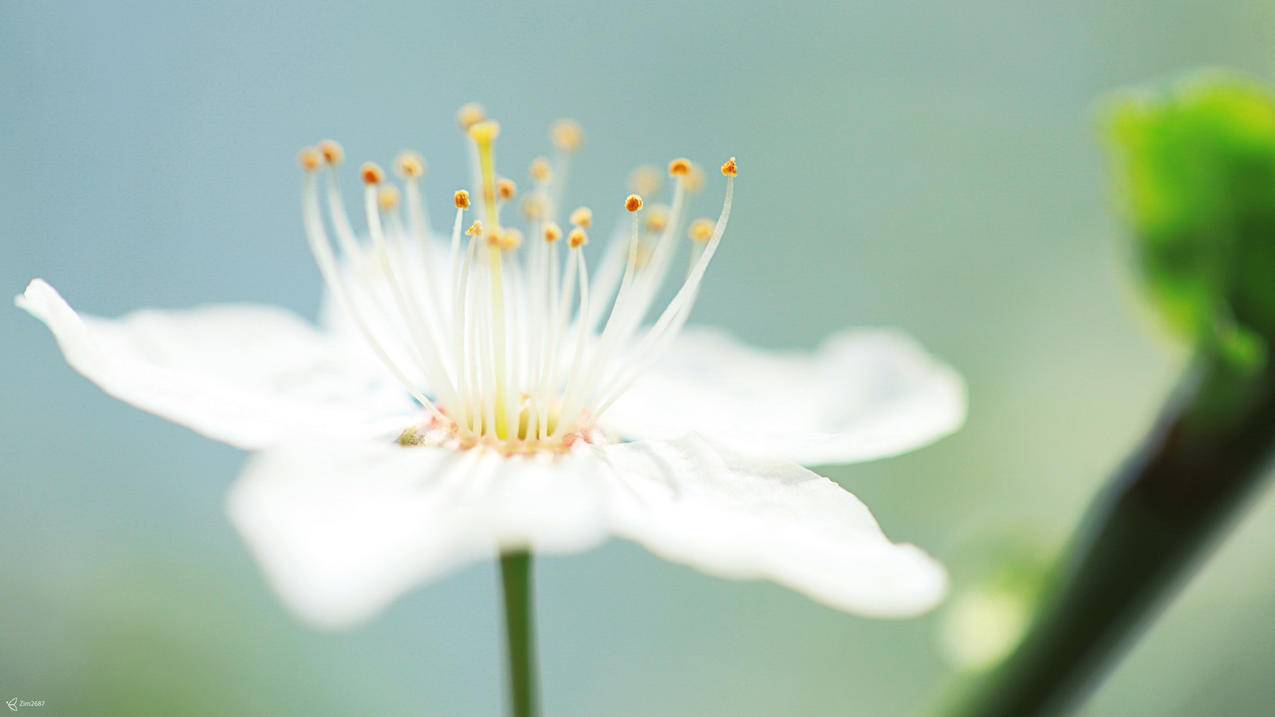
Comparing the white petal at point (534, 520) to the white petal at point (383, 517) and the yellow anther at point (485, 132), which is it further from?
the yellow anther at point (485, 132)

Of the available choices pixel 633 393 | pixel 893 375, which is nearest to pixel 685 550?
pixel 633 393

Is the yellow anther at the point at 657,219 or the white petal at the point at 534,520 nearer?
the white petal at the point at 534,520

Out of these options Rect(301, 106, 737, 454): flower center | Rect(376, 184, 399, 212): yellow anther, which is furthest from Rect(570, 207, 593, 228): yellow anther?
Rect(376, 184, 399, 212): yellow anther

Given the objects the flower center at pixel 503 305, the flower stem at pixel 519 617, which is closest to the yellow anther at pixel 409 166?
the flower center at pixel 503 305

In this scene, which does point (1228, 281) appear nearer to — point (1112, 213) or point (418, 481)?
point (1112, 213)

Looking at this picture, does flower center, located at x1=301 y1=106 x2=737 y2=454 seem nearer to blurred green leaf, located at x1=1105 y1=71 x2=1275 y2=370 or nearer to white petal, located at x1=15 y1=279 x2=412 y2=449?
white petal, located at x1=15 y1=279 x2=412 y2=449

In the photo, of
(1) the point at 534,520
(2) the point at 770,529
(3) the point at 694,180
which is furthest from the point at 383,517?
(3) the point at 694,180

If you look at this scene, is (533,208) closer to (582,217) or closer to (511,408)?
(582,217)
